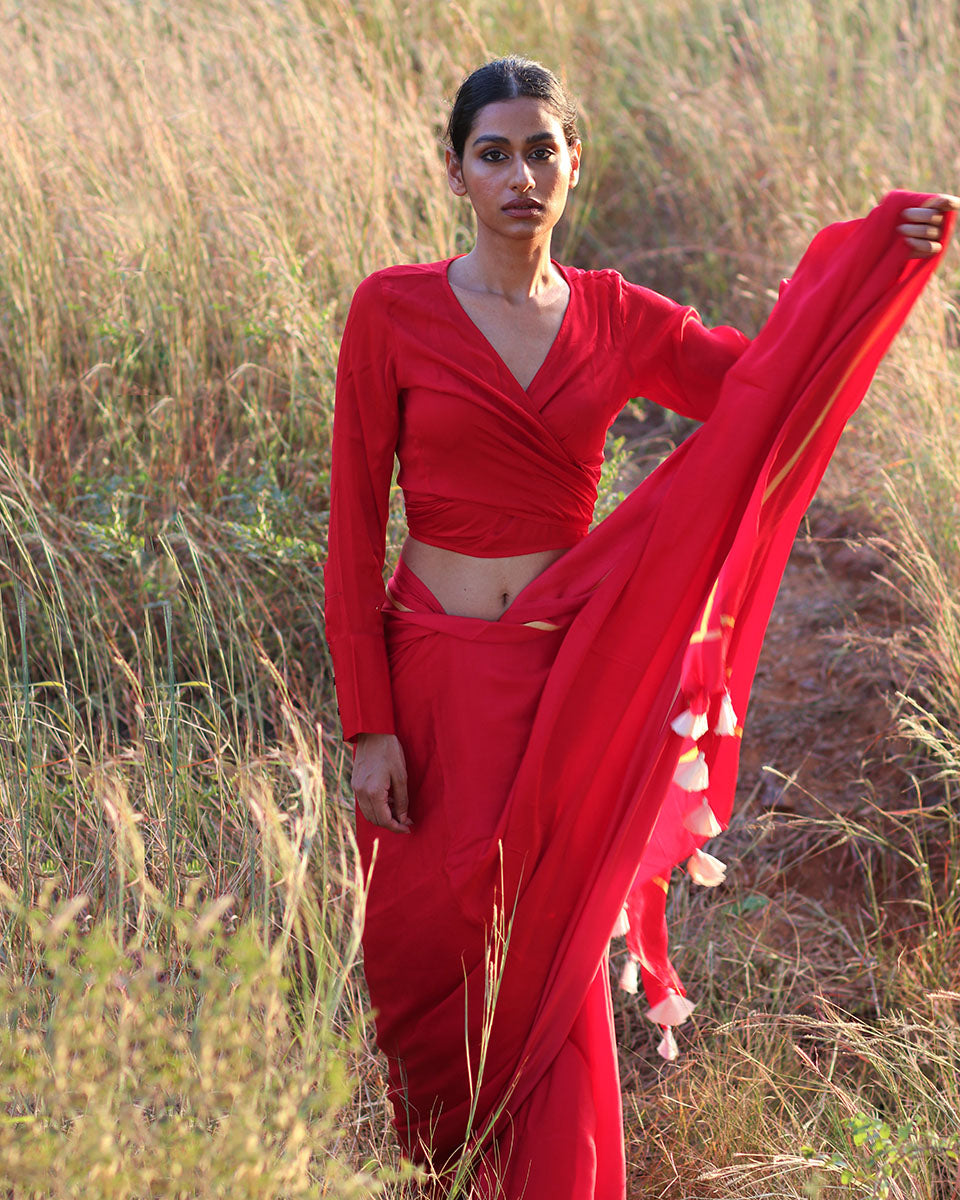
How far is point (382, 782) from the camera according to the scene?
212 centimetres

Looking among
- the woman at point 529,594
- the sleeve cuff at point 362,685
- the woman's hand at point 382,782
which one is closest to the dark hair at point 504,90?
the woman at point 529,594

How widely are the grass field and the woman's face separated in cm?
98

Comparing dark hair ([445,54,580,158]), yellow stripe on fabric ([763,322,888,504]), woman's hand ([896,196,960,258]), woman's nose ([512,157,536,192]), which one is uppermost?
dark hair ([445,54,580,158])

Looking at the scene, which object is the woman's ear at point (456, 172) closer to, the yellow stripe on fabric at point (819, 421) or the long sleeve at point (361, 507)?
the long sleeve at point (361, 507)

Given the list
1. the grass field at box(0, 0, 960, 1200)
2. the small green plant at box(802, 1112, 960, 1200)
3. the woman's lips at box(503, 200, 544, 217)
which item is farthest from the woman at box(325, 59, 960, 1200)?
the small green plant at box(802, 1112, 960, 1200)

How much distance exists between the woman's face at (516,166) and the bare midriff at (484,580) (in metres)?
0.53

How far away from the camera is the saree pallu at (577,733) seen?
6.73 feet

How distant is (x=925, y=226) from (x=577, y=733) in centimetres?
98

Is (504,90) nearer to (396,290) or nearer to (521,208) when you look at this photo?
(521,208)

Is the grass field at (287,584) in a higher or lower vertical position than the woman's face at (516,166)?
lower

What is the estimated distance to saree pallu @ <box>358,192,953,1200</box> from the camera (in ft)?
6.73

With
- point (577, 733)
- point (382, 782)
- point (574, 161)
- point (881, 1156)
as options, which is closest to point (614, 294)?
point (574, 161)

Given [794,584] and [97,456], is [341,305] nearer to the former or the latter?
[97,456]

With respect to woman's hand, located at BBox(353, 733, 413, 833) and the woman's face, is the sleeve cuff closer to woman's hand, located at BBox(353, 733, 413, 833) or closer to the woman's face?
woman's hand, located at BBox(353, 733, 413, 833)
